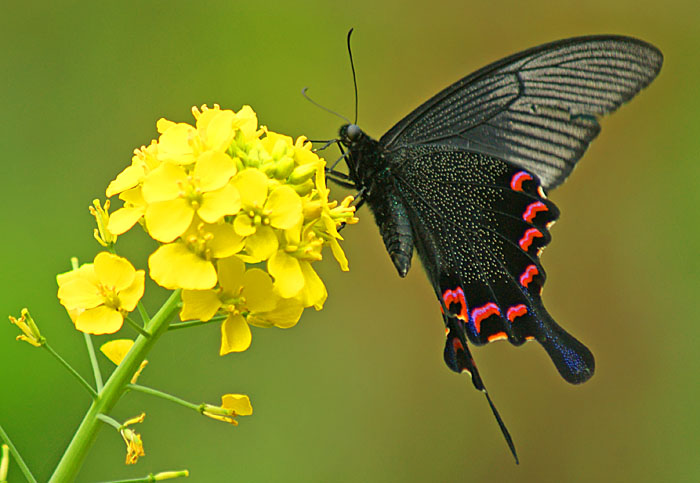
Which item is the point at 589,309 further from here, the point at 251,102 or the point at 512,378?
the point at 251,102

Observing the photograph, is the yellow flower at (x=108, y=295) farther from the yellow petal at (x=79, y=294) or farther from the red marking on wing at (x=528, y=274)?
the red marking on wing at (x=528, y=274)

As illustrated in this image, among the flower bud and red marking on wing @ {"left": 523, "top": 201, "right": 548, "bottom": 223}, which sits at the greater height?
red marking on wing @ {"left": 523, "top": 201, "right": 548, "bottom": 223}

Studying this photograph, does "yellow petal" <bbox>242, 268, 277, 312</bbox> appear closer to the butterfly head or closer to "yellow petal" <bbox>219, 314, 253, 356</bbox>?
"yellow petal" <bbox>219, 314, 253, 356</bbox>

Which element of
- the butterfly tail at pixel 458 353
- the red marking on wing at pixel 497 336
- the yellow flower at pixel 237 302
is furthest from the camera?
the red marking on wing at pixel 497 336

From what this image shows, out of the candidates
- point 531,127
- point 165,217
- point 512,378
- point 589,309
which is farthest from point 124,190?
point 589,309

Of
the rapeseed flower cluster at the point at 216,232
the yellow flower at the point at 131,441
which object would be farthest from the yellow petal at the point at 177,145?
the yellow flower at the point at 131,441

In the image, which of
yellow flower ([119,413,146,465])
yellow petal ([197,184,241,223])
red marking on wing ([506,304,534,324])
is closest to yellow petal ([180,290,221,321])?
yellow petal ([197,184,241,223])
